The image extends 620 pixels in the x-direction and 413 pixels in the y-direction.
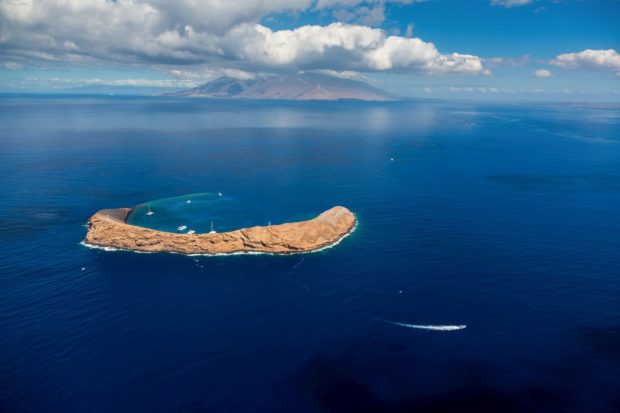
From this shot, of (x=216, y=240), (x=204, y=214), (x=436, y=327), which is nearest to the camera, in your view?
(x=436, y=327)

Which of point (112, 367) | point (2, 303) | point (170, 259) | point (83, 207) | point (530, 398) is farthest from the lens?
point (83, 207)

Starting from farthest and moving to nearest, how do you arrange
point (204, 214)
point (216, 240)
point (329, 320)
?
point (204, 214), point (216, 240), point (329, 320)

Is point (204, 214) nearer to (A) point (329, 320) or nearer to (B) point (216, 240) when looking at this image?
(B) point (216, 240)

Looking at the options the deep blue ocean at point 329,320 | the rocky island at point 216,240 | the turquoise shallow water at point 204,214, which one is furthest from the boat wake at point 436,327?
the turquoise shallow water at point 204,214

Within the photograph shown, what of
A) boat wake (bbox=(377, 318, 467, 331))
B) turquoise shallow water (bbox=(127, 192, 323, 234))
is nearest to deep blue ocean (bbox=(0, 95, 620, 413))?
boat wake (bbox=(377, 318, 467, 331))

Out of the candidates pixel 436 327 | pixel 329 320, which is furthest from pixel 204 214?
pixel 436 327

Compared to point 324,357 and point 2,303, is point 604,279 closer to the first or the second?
point 324,357

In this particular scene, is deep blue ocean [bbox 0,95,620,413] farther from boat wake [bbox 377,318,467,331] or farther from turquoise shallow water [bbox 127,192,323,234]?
turquoise shallow water [bbox 127,192,323,234]

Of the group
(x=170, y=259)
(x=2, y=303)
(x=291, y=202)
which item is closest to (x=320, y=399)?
(x=170, y=259)
